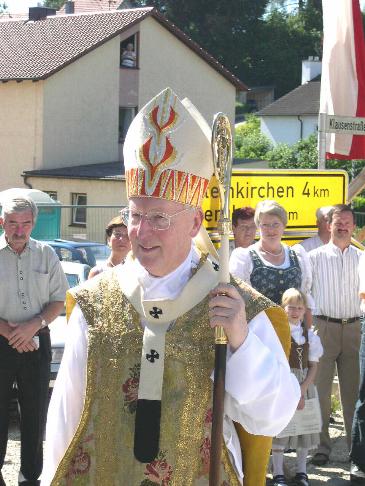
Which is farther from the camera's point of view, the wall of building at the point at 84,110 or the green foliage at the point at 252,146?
the green foliage at the point at 252,146

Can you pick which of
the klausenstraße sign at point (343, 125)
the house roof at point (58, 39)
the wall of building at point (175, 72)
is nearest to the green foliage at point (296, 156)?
the house roof at point (58, 39)

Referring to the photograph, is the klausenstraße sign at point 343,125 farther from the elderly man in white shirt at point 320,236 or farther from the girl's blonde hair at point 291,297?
the girl's blonde hair at point 291,297

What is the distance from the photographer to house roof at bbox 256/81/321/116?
5972 centimetres

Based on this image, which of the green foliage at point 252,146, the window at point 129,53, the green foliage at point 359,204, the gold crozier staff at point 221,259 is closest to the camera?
the gold crozier staff at point 221,259

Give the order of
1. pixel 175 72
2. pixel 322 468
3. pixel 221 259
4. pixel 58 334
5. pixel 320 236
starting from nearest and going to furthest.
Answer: pixel 221 259
pixel 322 468
pixel 320 236
pixel 58 334
pixel 175 72

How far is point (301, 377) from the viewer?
6.96 meters

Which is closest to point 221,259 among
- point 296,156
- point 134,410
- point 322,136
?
point 134,410

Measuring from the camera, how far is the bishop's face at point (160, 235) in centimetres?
307

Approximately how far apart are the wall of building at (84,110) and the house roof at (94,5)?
68.3 ft

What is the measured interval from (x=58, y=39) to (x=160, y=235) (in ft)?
115

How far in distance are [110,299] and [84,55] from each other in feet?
105

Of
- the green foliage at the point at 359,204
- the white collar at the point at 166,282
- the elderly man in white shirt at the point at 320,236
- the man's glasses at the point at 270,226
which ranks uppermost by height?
the green foliage at the point at 359,204

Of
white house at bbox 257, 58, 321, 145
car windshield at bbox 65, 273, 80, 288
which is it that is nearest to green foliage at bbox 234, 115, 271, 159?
white house at bbox 257, 58, 321, 145

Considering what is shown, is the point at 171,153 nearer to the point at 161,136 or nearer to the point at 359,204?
the point at 161,136
